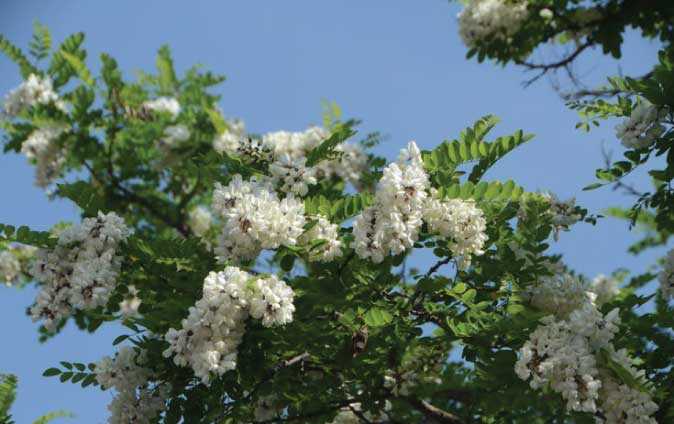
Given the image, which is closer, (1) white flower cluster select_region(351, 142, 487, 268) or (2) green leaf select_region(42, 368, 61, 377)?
(1) white flower cluster select_region(351, 142, 487, 268)

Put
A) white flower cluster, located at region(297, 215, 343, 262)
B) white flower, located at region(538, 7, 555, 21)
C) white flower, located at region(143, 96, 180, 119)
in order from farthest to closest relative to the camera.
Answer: white flower, located at region(143, 96, 180, 119), white flower, located at region(538, 7, 555, 21), white flower cluster, located at region(297, 215, 343, 262)

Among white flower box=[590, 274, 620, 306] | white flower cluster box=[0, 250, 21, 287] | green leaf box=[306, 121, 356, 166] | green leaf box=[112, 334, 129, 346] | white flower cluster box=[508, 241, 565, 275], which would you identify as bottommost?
green leaf box=[112, 334, 129, 346]

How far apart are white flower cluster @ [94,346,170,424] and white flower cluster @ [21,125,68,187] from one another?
504 cm

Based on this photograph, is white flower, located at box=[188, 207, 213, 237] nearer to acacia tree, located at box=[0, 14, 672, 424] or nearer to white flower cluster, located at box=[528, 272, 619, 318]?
acacia tree, located at box=[0, 14, 672, 424]

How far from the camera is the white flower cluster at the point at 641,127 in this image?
4082 millimetres

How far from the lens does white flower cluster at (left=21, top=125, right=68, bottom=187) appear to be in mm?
8258

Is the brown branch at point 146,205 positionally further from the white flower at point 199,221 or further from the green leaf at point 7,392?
the green leaf at point 7,392

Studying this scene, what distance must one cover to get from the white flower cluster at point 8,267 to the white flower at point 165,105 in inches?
110

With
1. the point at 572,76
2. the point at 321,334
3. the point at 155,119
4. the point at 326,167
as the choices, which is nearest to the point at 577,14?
the point at 572,76

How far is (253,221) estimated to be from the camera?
3373 mm

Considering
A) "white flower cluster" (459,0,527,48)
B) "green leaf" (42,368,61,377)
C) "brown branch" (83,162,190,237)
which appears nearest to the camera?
"green leaf" (42,368,61,377)

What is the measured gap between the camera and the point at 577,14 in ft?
25.6

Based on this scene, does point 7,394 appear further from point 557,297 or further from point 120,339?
point 557,297

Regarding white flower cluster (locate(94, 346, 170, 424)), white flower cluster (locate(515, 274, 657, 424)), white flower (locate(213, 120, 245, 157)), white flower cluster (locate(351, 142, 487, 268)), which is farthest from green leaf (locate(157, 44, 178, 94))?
white flower cluster (locate(515, 274, 657, 424))
